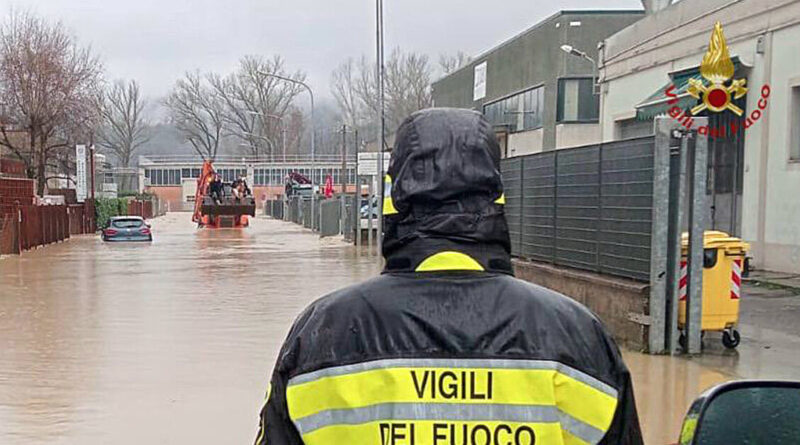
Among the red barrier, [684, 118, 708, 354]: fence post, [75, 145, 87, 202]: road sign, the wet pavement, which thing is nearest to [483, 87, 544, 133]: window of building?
[75, 145, 87, 202]: road sign

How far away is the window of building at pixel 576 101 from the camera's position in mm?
41375

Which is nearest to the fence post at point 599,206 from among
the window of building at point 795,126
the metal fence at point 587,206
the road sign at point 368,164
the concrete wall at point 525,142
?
the metal fence at point 587,206

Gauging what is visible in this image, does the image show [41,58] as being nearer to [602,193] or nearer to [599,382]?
[602,193]

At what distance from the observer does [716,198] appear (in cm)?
2067

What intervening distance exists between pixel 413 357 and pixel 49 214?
3667 cm

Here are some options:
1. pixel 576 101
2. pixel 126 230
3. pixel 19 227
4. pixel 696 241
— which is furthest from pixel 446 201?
pixel 576 101

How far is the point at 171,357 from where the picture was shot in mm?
10367

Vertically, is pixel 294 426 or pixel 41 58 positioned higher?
pixel 41 58

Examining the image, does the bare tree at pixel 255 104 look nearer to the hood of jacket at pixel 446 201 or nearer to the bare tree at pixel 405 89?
the bare tree at pixel 405 89

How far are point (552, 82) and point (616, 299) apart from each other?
107ft

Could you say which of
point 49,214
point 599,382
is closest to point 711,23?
point 599,382

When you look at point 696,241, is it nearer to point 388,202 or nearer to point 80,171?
point 388,202

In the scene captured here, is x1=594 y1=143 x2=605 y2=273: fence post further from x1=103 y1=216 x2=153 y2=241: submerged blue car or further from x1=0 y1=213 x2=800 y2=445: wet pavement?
x1=103 y1=216 x2=153 y2=241: submerged blue car

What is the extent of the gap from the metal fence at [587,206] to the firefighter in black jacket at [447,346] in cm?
825
